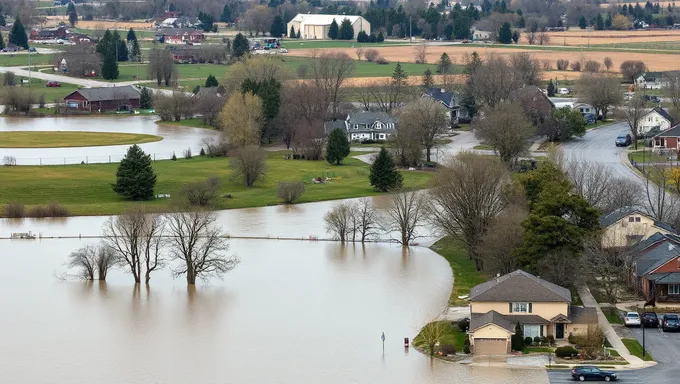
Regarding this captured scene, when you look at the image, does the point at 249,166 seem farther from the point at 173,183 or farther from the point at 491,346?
the point at 491,346

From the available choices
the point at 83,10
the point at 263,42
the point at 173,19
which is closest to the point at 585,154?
the point at 263,42

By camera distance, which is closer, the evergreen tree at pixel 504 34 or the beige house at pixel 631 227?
the beige house at pixel 631 227

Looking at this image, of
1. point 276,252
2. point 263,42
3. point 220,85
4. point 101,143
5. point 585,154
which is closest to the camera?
point 276,252

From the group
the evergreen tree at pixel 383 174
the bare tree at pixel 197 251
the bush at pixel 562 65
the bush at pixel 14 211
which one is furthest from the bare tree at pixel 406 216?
the bush at pixel 562 65

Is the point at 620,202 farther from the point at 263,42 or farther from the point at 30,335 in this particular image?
the point at 263,42

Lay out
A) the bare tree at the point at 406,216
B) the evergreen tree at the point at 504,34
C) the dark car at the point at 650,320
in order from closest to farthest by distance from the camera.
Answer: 1. the dark car at the point at 650,320
2. the bare tree at the point at 406,216
3. the evergreen tree at the point at 504,34

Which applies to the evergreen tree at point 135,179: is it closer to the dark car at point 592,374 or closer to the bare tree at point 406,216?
the bare tree at point 406,216

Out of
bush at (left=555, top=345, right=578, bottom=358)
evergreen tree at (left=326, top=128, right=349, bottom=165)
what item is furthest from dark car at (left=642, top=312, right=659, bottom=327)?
evergreen tree at (left=326, top=128, right=349, bottom=165)
